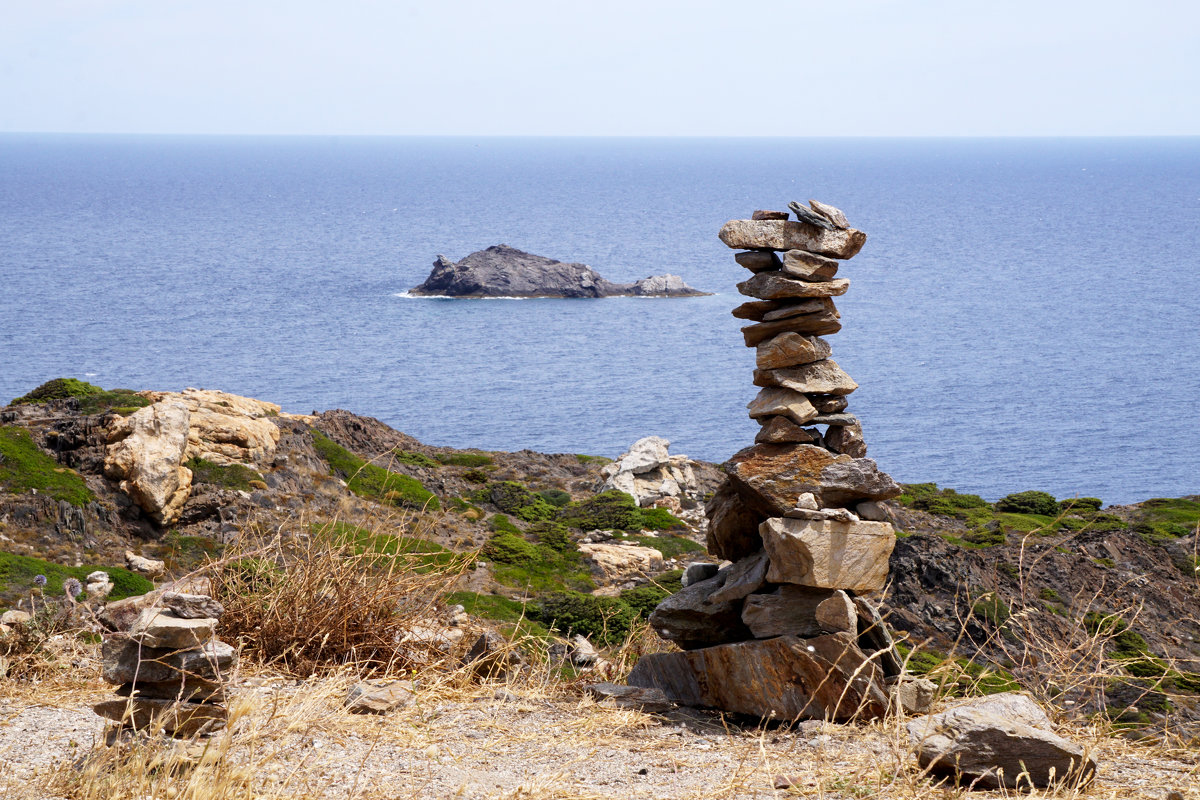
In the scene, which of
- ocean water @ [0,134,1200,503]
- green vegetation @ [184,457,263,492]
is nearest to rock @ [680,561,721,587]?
green vegetation @ [184,457,263,492]

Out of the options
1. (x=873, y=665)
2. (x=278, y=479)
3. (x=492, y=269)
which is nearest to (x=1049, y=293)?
(x=492, y=269)

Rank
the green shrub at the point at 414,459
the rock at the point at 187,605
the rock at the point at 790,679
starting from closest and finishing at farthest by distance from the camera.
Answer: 1. the rock at the point at 187,605
2. the rock at the point at 790,679
3. the green shrub at the point at 414,459

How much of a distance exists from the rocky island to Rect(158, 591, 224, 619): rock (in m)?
116

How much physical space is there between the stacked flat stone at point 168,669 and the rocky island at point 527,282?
380ft

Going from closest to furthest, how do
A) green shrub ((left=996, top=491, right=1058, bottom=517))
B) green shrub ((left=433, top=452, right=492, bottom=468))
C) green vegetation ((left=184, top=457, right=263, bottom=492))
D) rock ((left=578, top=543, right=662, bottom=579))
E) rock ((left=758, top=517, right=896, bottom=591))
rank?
rock ((left=758, top=517, right=896, bottom=591)) → green vegetation ((left=184, top=457, right=263, bottom=492)) → rock ((left=578, top=543, right=662, bottom=579)) → green shrub ((left=996, top=491, right=1058, bottom=517)) → green shrub ((left=433, top=452, right=492, bottom=468))

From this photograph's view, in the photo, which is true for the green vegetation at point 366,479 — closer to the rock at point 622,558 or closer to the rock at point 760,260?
the rock at point 622,558

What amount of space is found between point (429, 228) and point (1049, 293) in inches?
4238

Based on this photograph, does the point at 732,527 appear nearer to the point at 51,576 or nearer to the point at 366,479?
the point at 51,576

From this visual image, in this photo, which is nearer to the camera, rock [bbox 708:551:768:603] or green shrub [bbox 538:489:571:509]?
rock [bbox 708:551:768:603]

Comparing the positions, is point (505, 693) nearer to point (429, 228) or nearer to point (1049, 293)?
point (1049, 293)

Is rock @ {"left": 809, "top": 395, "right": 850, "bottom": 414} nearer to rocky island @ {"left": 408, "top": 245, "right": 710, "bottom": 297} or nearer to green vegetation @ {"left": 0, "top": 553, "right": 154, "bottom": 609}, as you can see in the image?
green vegetation @ {"left": 0, "top": 553, "right": 154, "bottom": 609}

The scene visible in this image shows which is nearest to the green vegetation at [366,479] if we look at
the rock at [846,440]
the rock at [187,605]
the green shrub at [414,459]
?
the green shrub at [414,459]

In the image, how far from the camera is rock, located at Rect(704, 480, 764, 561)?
1217 centimetres

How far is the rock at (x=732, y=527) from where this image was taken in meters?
12.2
